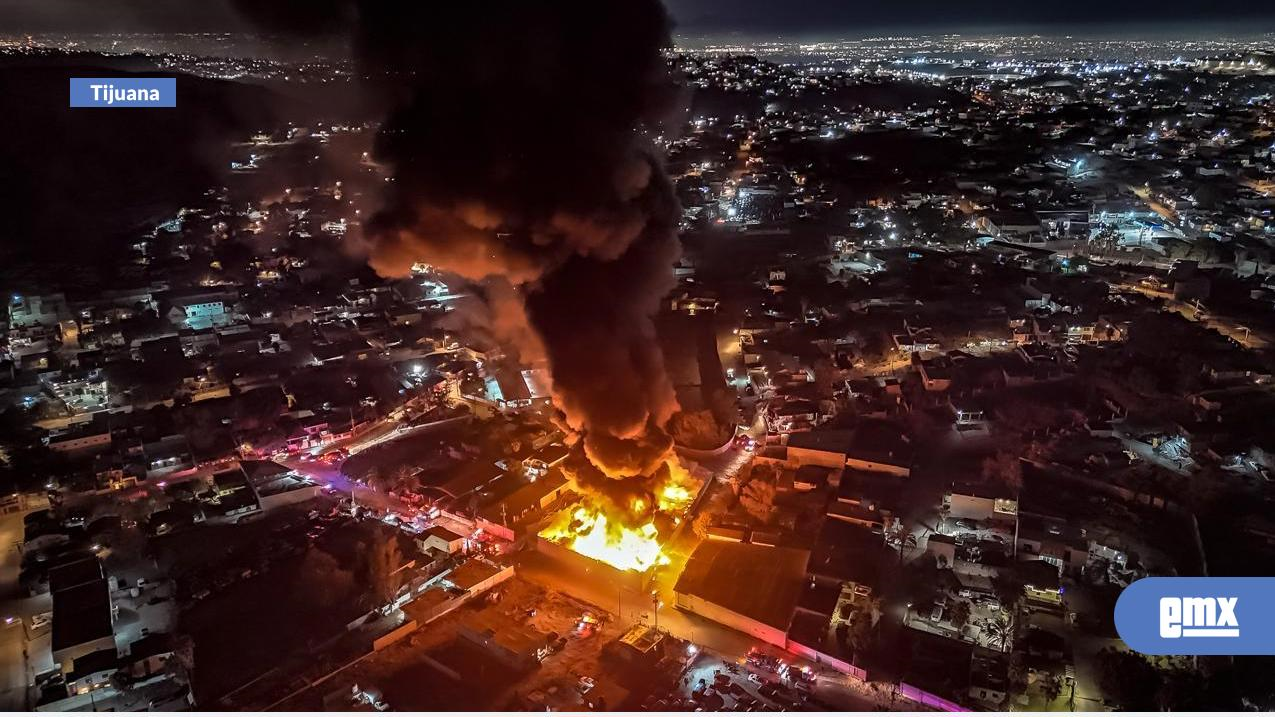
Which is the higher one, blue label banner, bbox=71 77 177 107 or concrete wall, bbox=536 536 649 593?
blue label banner, bbox=71 77 177 107

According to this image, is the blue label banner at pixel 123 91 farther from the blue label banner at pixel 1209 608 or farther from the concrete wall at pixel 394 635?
the blue label banner at pixel 1209 608

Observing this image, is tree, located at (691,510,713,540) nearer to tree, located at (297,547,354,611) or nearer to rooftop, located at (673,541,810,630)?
rooftop, located at (673,541,810,630)

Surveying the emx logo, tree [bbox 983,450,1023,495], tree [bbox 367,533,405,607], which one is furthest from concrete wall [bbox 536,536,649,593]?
tree [bbox 983,450,1023,495]

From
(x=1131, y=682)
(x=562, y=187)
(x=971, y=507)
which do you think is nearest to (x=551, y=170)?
(x=562, y=187)

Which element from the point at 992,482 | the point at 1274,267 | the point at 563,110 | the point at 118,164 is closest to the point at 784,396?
the point at 992,482

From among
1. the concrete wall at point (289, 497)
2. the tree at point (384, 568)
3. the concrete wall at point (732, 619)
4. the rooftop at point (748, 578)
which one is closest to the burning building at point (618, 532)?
the rooftop at point (748, 578)

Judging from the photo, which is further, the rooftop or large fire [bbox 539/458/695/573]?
large fire [bbox 539/458/695/573]

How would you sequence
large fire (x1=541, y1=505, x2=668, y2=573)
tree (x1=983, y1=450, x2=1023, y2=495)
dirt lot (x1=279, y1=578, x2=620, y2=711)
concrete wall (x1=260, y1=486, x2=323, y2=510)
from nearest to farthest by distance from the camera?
dirt lot (x1=279, y1=578, x2=620, y2=711) < large fire (x1=541, y1=505, x2=668, y2=573) < tree (x1=983, y1=450, x2=1023, y2=495) < concrete wall (x1=260, y1=486, x2=323, y2=510)
